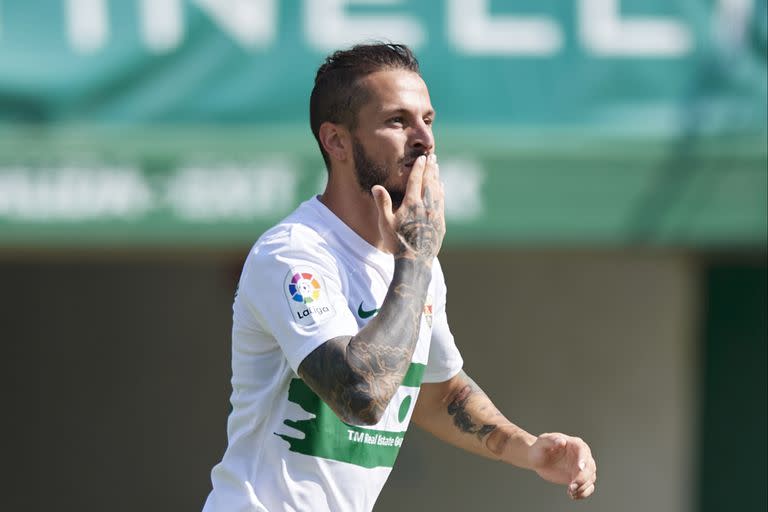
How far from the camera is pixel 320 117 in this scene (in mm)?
2957

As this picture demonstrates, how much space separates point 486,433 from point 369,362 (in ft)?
2.49

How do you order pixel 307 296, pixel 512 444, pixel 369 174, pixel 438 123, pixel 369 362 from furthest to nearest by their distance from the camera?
pixel 438 123, pixel 512 444, pixel 369 174, pixel 307 296, pixel 369 362

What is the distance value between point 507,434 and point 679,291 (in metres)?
3.87

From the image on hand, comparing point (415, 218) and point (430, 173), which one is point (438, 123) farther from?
point (415, 218)

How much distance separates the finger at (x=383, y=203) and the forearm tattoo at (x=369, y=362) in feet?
→ 0.52

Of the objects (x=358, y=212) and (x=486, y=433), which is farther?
(x=486, y=433)

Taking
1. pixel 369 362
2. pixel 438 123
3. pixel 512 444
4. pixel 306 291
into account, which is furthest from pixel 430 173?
pixel 438 123

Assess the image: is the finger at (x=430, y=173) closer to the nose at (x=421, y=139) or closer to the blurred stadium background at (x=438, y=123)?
the nose at (x=421, y=139)

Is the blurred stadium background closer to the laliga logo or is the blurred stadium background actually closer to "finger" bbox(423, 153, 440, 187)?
"finger" bbox(423, 153, 440, 187)

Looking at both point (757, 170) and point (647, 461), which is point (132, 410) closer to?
point (647, 461)

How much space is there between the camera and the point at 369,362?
2.50m

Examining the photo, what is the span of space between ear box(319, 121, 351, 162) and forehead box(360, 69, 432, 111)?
0.08m

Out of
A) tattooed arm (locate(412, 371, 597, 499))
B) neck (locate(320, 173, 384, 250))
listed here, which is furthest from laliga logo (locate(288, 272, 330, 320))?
tattooed arm (locate(412, 371, 597, 499))

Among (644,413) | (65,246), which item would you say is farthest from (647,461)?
(65,246)
